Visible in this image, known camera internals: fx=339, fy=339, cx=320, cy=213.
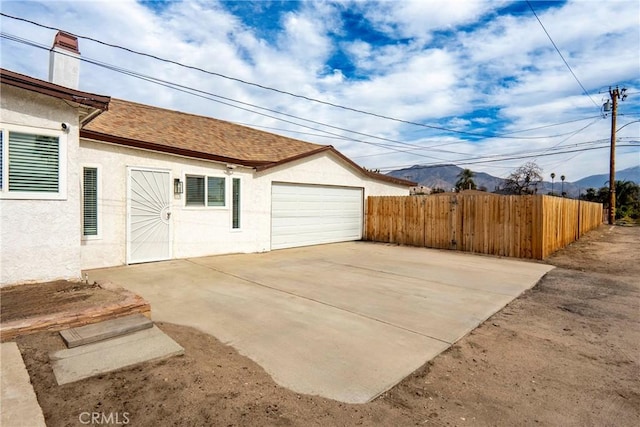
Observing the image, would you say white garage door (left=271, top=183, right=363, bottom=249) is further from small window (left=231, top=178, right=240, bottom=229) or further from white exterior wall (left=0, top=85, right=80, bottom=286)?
white exterior wall (left=0, top=85, right=80, bottom=286)

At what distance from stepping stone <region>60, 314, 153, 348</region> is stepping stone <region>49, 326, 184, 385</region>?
2.3 inches

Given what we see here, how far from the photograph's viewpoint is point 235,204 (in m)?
10.2

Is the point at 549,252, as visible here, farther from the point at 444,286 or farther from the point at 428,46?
the point at 428,46

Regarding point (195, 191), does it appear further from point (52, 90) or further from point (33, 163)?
point (52, 90)

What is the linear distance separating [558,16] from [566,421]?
10.6m

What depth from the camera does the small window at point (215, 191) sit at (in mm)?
9531

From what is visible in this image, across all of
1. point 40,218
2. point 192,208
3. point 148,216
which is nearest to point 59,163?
point 40,218

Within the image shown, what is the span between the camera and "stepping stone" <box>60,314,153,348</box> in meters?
3.43

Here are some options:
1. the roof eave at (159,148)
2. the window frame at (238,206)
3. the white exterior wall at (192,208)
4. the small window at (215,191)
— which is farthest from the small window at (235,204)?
the roof eave at (159,148)

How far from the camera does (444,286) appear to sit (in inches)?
263

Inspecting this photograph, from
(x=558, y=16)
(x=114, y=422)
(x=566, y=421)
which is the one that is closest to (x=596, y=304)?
(x=566, y=421)

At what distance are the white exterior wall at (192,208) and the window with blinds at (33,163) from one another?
200cm

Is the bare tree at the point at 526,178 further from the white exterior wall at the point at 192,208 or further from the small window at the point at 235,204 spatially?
the small window at the point at 235,204

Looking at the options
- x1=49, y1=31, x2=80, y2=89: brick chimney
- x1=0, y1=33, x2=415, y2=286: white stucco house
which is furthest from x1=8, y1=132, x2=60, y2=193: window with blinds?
x1=49, y1=31, x2=80, y2=89: brick chimney
